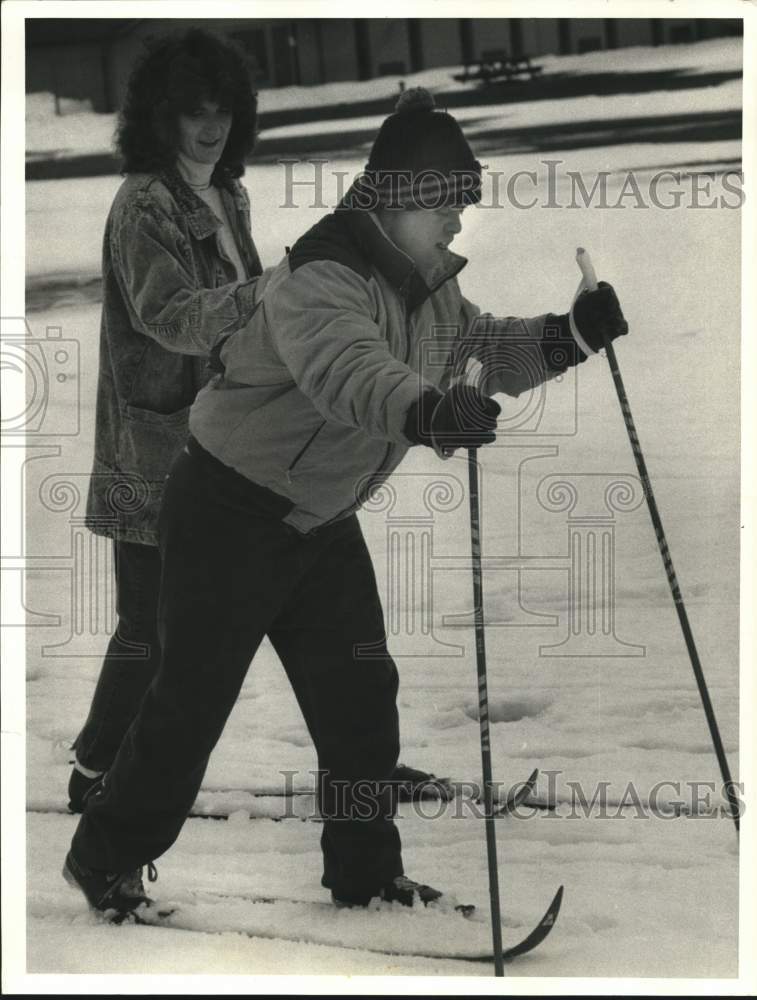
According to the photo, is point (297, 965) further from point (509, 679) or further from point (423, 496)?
point (423, 496)

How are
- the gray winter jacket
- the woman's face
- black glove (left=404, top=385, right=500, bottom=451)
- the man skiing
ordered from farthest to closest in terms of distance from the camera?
the woman's face < the man skiing < the gray winter jacket < black glove (left=404, top=385, right=500, bottom=451)

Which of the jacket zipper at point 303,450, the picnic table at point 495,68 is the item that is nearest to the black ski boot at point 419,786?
the jacket zipper at point 303,450

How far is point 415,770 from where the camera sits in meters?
2.46

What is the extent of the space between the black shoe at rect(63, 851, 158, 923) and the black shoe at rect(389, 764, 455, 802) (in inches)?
19.7

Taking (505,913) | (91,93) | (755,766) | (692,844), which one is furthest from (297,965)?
(91,93)

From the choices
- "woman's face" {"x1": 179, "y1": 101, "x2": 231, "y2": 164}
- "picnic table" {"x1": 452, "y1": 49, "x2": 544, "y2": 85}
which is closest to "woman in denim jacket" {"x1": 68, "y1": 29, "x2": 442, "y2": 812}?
"woman's face" {"x1": 179, "y1": 101, "x2": 231, "y2": 164}

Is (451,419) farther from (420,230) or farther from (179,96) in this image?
(179,96)

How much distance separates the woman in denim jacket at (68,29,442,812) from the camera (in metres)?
2.34

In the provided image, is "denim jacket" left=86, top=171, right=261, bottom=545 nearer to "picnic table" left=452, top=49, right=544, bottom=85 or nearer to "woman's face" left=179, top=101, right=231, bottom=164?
"woman's face" left=179, top=101, right=231, bottom=164

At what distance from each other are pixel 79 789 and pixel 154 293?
0.97 meters

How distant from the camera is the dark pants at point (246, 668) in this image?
2223mm

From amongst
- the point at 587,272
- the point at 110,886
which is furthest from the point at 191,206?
the point at 110,886

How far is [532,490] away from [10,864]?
1258mm

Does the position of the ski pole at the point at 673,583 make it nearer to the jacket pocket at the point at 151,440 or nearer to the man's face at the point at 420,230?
the man's face at the point at 420,230
